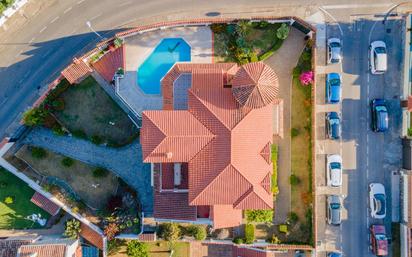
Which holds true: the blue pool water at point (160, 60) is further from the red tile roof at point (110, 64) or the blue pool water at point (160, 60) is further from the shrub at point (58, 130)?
the shrub at point (58, 130)

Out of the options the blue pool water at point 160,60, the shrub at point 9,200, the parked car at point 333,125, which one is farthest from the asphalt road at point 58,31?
the parked car at point 333,125

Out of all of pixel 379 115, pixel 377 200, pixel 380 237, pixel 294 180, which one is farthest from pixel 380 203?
pixel 379 115

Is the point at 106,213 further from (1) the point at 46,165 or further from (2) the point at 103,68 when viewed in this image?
(2) the point at 103,68

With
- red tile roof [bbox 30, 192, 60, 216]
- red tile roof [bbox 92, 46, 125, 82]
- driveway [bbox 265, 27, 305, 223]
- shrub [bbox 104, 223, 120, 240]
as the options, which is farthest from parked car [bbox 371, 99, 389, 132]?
red tile roof [bbox 30, 192, 60, 216]

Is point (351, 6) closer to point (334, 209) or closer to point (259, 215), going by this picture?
point (334, 209)

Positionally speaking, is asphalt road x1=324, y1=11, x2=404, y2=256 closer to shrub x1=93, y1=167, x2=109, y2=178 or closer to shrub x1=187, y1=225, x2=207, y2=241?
shrub x1=187, y1=225, x2=207, y2=241
